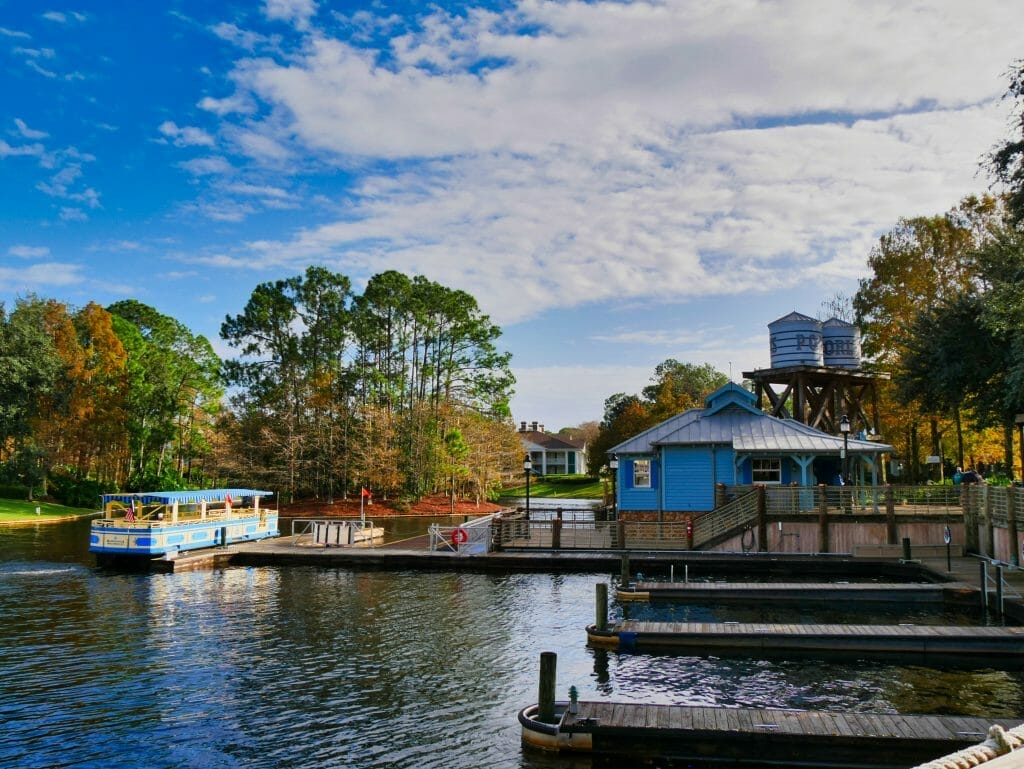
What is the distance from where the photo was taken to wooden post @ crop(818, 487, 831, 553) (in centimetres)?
2977

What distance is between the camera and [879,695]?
47.7 feet

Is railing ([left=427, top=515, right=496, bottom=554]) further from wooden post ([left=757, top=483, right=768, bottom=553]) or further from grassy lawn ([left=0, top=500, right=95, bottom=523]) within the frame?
grassy lawn ([left=0, top=500, right=95, bottom=523])

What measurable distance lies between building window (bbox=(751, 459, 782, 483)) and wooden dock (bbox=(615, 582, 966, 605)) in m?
11.6

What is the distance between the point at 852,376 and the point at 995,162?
15643 millimetres

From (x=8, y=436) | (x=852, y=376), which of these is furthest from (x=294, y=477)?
(x=852, y=376)

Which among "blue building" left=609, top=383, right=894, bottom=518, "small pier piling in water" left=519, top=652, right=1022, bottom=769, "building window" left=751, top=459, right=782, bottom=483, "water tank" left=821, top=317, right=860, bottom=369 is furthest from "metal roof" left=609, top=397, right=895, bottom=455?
"small pier piling in water" left=519, top=652, right=1022, bottom=769

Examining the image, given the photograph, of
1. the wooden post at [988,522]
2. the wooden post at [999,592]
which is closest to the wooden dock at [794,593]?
the wooden post at [999,592]

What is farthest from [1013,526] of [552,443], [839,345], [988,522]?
[552,443]

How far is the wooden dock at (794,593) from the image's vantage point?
2300 cm

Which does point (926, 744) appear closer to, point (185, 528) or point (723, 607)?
point (723, 607)

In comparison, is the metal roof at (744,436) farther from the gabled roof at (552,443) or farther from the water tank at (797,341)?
the gabled roof at (552,443)

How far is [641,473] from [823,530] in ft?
30.4

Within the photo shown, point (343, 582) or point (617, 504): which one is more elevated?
point (617, 504)

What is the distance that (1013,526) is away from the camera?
24.1 m
